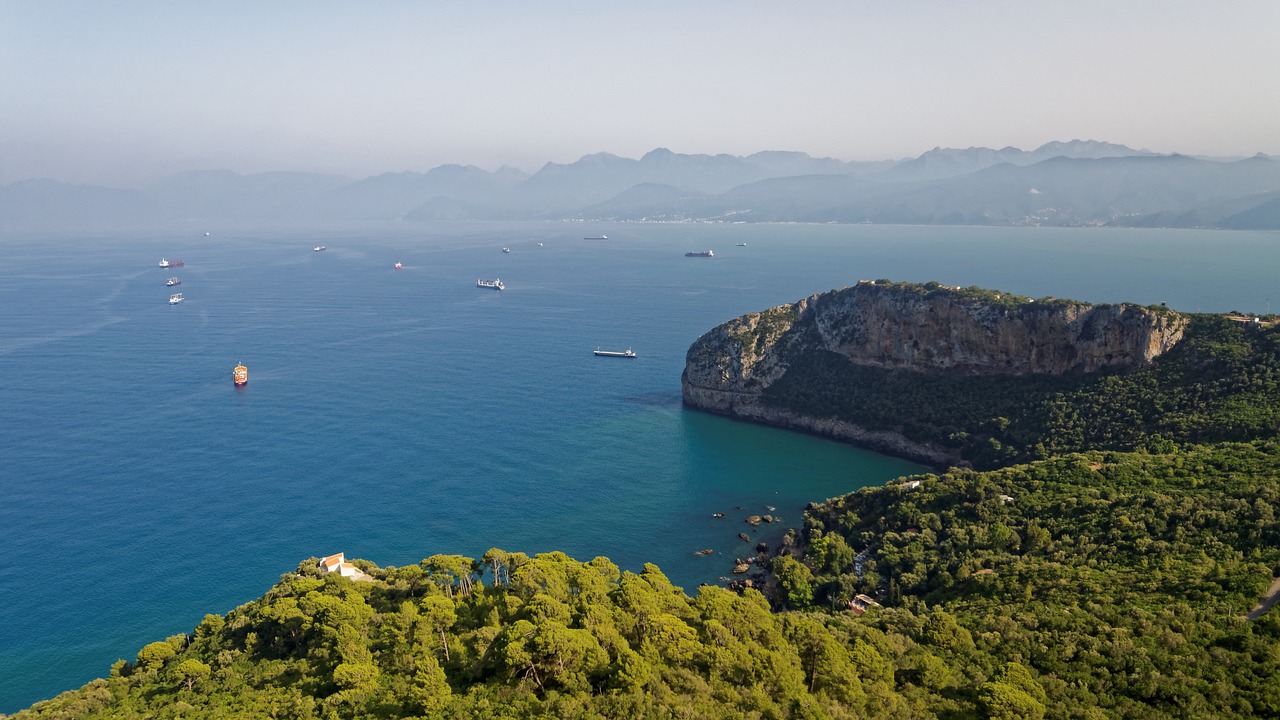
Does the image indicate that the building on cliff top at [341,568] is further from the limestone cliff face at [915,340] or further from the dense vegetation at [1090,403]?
the dense vegetation at [1090,403]

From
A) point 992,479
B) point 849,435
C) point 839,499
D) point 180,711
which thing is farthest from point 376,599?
point 849,435

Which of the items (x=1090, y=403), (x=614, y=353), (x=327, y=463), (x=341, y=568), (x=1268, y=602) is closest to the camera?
(x=1268, y=602)

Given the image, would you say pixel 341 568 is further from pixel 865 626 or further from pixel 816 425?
pixel 816 425

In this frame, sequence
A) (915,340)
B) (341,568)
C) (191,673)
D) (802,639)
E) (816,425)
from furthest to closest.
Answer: (915,340) → (816,425) → (341,568) → (191,673) → (802,639)

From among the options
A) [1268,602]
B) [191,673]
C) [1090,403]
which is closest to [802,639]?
[1268,602]

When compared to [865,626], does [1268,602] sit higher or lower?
higher

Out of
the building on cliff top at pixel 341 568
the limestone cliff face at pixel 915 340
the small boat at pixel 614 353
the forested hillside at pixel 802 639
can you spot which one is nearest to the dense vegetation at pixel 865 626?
the forested hillside at pixel 802 639

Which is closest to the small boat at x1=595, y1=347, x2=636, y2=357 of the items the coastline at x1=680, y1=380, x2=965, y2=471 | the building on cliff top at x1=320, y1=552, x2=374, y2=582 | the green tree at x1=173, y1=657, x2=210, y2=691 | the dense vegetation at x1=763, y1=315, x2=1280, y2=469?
the coastline at x1=680, y1=380, x2=965, y2=471
